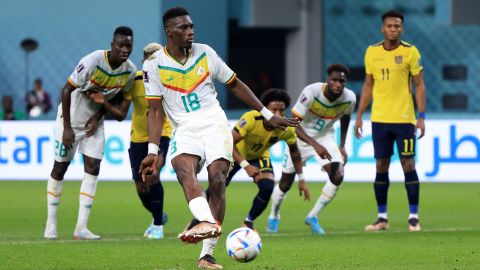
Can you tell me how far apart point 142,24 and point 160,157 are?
1509cm

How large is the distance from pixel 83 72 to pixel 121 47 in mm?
445

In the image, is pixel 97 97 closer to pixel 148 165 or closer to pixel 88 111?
pixel 88 111

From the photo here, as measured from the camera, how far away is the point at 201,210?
31.8ft

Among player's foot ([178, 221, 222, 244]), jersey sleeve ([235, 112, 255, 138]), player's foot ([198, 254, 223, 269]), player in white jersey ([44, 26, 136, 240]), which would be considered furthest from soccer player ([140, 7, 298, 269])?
jersey sleeve ([235, 112, 255, 138])

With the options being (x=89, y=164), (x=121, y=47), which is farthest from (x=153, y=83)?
(x=89, y=164)

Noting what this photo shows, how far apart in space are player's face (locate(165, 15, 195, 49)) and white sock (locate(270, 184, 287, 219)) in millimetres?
4367

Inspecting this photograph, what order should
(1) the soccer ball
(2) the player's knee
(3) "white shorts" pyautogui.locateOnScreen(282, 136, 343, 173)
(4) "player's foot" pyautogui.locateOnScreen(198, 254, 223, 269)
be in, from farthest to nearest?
(3) "white shorts" pyautogui.locateOnScreen(282, 136, 343, 173), (2) the player's knee, (4) "player's foot" pyautogui.locateOnScreen(198, 254, 223, 269), (1) the soccer ball

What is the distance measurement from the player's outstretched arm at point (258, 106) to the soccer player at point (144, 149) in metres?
2.91

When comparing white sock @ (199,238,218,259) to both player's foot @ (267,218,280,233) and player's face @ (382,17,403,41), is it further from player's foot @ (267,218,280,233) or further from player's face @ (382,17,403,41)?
player's face @ (382,17,403,41)

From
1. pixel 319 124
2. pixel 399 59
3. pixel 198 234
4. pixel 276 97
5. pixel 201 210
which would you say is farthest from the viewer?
pixel 319 124

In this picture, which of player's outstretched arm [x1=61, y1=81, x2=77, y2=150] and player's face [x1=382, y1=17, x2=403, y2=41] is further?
player's face [x1=382, y1=17, x2=403, y2=41]

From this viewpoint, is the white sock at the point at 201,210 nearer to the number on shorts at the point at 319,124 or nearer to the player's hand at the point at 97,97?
the player's hand at the point at 97,97

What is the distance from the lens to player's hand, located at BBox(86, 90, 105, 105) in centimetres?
1293

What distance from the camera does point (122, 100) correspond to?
1334cm
